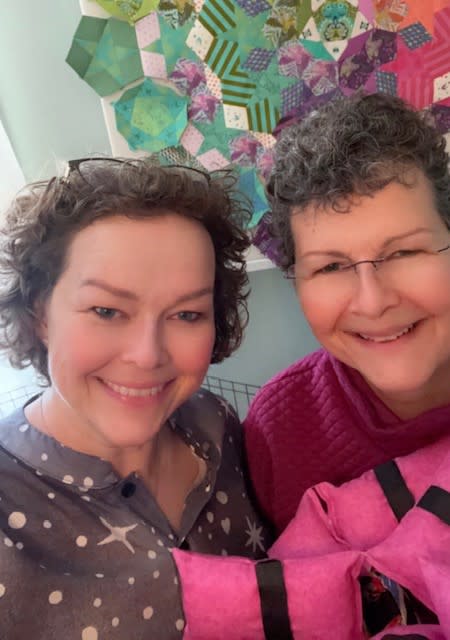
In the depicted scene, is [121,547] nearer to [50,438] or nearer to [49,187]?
[50,438]

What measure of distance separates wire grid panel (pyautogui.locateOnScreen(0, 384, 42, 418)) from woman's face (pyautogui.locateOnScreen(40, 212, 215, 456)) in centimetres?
67

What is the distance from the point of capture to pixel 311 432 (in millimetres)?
1156

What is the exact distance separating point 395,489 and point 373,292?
1.12 ft

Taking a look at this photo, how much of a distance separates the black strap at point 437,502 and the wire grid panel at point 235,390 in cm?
97

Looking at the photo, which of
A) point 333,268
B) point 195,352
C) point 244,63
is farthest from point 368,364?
point 244,63

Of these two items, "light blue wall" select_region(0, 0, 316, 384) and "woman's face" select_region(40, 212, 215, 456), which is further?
"light blue wall" select_region(0, 0, 316, 384)

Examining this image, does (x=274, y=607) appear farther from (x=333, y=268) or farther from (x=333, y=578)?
(x=333, y=268)

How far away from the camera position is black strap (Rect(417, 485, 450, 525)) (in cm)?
83

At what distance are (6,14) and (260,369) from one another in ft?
4.11

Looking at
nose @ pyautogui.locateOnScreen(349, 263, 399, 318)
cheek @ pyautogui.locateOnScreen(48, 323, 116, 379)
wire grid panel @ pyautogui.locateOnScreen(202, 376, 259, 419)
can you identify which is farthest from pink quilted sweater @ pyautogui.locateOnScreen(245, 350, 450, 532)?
wire grid panel @ pyautogui.locateOnScreen(202, 376, 259, 419)

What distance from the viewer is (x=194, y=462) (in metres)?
1.10

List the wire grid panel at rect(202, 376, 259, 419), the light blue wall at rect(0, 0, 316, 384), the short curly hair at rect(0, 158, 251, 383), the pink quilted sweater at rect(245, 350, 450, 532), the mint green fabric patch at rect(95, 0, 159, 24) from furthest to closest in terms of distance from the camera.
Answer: the wire grid panel at rect(202, 376, 259, 419)
the light blue wall at rect(0, 0, 316, 384)
the mint green fabric patch at rect(95, 0, 159, 24)
the pink quilted sweater at rect(245, 350, 450, 532)
the short curly hair at rect(0, 158, 251, 383)

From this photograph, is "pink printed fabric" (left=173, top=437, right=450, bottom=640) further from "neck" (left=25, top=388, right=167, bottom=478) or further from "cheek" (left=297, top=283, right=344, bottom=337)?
"cheek" (left=297, top=283, right=344, bottom=337)

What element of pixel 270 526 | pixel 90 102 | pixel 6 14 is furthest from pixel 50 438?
pixel 6 14
